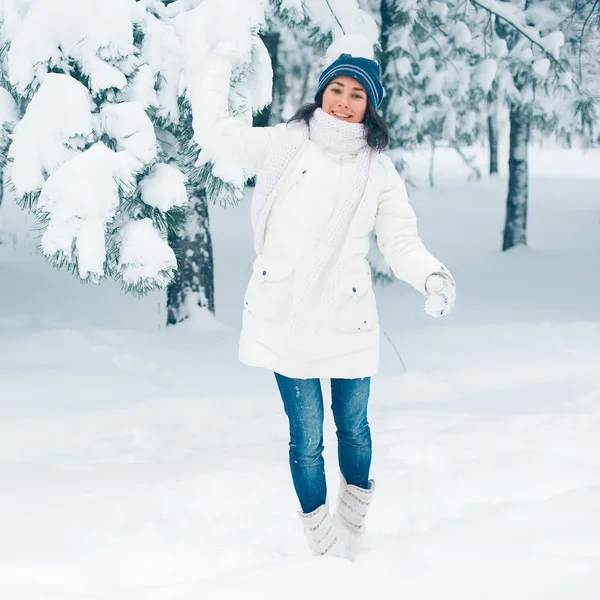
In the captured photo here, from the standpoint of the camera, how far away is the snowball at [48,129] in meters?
4.53

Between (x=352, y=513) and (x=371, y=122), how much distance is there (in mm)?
1610

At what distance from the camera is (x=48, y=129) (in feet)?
14.9

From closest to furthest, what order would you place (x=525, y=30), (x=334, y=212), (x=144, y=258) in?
(x=334, y=212) → (x=144, y=258) → (x=525, y=30)

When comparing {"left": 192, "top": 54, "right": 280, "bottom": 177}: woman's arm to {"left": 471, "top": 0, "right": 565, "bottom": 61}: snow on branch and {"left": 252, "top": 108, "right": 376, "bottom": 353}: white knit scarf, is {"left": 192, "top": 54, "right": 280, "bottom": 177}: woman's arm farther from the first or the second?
{"left": 471, "top": 0, "right": 565, "bottom": 61}: snow on branch

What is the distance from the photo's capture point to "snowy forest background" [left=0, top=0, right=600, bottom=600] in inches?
130

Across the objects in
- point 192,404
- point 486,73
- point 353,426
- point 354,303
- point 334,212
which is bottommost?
point 192,404

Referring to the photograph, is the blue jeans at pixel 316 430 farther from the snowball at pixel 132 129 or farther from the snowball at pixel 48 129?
the snowball at pixel 48 129

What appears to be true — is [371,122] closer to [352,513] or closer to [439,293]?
[439,293]

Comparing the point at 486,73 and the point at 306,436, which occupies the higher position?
the point at 486,73

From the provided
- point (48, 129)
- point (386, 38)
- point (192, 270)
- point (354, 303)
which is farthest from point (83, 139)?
point (386, 38)

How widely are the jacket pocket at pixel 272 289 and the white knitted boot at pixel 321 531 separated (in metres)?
0.78

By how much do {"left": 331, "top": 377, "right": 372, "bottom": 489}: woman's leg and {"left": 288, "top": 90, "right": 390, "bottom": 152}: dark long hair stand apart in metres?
0.93

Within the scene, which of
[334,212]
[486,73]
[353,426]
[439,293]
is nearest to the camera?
[439,293]

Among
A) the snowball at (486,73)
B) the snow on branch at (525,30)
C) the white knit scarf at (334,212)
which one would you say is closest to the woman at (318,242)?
the white knit scarf at (334,212)
